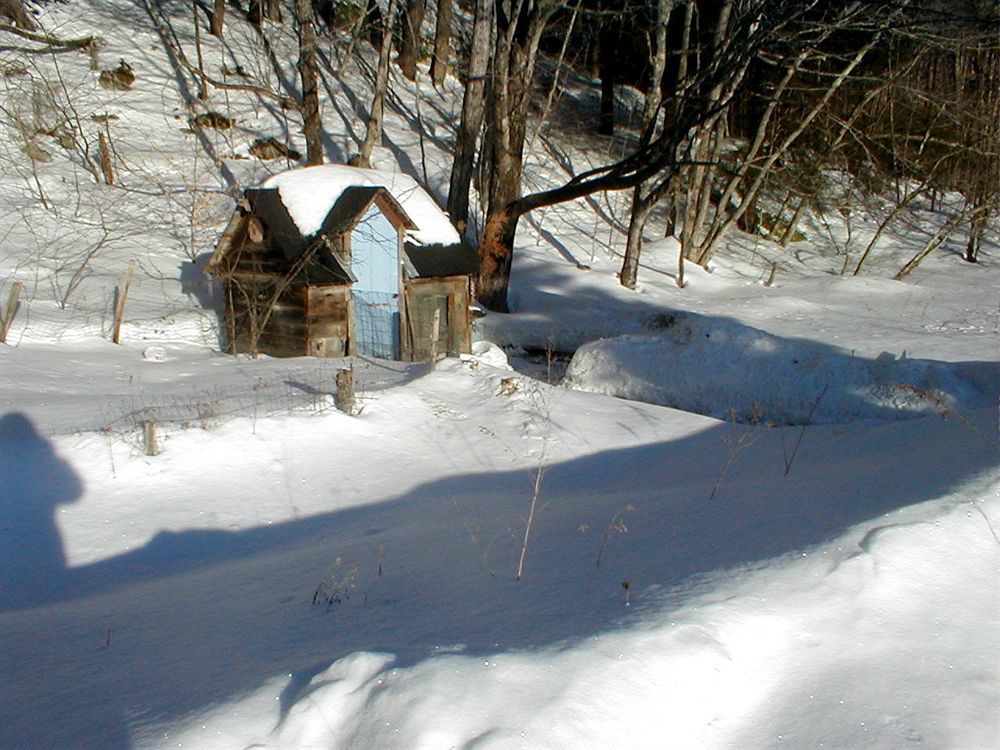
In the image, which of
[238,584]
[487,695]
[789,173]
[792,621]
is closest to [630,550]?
[792,621]

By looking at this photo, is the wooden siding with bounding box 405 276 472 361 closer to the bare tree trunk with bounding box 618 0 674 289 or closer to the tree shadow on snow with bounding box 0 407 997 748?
the tree shadow on snow with bounding box 0 407 997 748

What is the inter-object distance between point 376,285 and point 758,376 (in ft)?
21.0

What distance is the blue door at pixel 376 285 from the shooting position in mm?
14297

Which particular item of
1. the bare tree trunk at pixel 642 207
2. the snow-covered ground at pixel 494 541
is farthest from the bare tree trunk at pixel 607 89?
the snow-covered ground at pixel 494 541

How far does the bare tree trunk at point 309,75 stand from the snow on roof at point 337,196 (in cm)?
466

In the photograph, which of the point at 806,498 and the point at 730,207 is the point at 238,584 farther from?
the point at 730,207

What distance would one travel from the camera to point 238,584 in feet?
18.0

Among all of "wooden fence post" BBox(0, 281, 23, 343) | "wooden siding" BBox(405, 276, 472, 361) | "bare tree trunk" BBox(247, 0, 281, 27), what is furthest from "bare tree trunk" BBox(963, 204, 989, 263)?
"wooden fence post" BBox(0, 281, 23, 343)

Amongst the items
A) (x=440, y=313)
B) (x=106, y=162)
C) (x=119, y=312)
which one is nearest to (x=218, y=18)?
(x=106, y=162)

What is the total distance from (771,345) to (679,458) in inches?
210

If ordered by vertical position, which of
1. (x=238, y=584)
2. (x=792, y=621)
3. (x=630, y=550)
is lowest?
(x=238, y=584)

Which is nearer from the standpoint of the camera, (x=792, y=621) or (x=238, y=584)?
(x=792, y=621)

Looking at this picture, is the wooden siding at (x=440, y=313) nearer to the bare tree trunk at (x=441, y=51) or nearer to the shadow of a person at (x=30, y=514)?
the shadow of a person at (x=30, y=514)

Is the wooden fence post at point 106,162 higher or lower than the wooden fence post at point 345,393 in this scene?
higher
